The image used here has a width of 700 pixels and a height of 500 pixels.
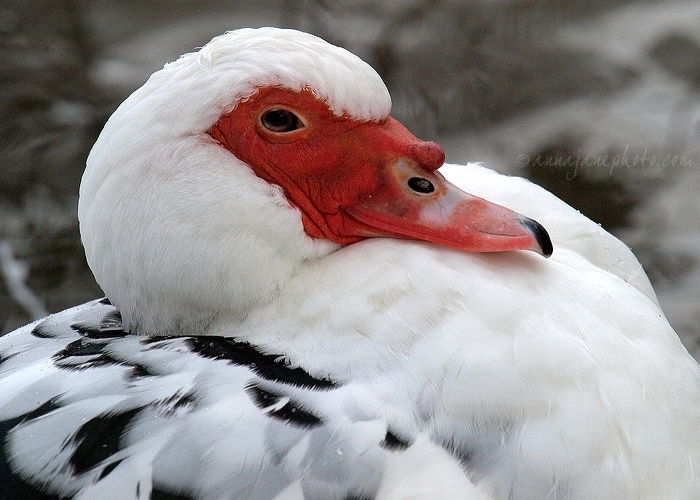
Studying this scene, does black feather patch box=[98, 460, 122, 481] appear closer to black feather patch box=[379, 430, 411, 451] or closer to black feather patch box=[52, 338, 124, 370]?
black feather patch box=[52, 338, 124, 370]

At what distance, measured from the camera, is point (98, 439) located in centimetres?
164

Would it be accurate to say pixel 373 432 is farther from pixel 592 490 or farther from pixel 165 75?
pixel 165 75

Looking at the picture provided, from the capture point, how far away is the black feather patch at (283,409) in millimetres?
1629

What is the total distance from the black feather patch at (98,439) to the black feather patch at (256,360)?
0.57 feet

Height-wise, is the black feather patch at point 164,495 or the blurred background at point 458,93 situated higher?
the black feather patch at point 164,495

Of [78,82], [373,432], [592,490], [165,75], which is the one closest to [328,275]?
[373,432]

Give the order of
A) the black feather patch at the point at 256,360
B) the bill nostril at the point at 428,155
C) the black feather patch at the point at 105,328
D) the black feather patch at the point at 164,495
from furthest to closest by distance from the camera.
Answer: the black feather patch at the point at 105,328 → the bill nostril at the point at 428,155 → the black feather patch at the point at 256,360 → the black feather patch at the point at 164,495

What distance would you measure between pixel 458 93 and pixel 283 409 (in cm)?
299

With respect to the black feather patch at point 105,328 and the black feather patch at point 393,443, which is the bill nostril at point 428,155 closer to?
the black feather patch at point 393,443

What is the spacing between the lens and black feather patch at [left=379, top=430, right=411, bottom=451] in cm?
161

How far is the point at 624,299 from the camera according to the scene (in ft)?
6.21

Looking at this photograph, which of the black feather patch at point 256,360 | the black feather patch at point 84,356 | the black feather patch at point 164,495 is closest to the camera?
the black feather patch at point 164,495

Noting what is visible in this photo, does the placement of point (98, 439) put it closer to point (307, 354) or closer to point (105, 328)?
point (307, 354)

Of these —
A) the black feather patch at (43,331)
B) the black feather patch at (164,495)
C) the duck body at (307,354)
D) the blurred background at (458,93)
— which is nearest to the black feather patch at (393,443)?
the duck body at (307,354)
